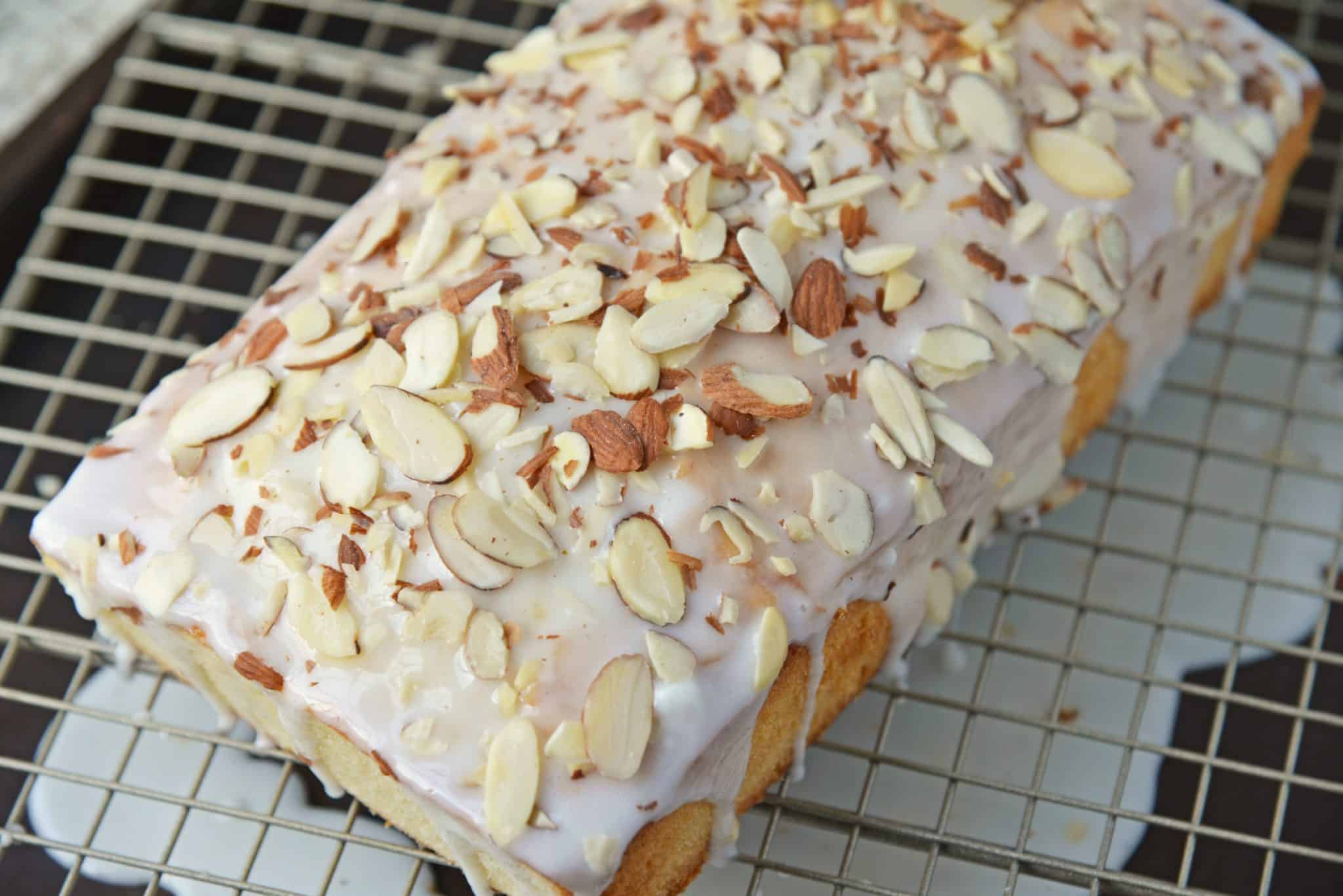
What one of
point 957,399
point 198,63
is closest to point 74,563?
point 957,399

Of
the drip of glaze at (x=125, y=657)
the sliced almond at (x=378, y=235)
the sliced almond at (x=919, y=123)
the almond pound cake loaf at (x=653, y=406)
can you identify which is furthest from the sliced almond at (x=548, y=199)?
the drip of glaze at (x=125, y=657)

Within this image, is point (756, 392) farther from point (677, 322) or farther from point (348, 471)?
point (348, 471)

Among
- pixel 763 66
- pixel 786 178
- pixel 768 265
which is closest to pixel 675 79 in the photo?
pixel 763 66

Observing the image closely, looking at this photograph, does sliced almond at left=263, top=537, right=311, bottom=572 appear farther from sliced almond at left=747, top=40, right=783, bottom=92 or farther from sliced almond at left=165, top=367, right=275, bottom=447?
sliced almond at left=747, top=40, right=783, bottom=92

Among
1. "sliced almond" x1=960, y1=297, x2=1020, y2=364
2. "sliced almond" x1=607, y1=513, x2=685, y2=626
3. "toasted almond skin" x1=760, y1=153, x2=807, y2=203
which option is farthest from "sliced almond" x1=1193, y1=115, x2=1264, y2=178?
"sliced almond" x1=607, y1=513, x2=685, y2=626

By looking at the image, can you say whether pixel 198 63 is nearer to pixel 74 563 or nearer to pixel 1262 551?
pixel 74 563

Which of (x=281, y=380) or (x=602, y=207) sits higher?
(x=602, y=207)
